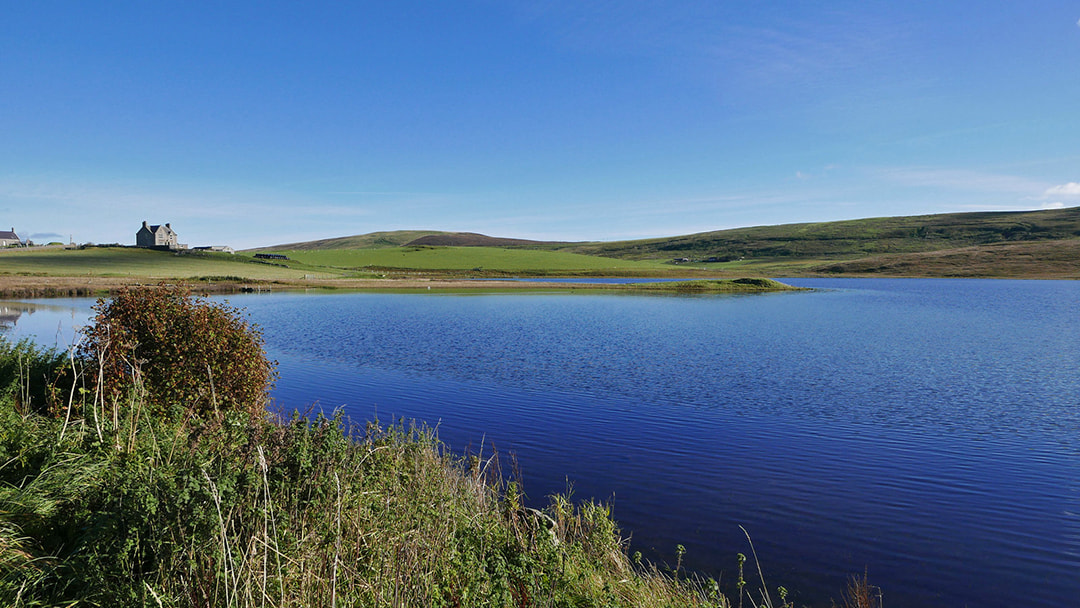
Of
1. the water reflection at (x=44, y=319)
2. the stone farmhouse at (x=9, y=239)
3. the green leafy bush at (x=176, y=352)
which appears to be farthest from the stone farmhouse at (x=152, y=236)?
the green leafy bush at (x=176, y=352)

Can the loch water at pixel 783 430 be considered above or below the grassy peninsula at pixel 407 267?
below

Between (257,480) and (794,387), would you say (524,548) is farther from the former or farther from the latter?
(794,387)

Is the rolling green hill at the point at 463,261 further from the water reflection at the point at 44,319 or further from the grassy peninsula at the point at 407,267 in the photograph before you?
the water reflection at the point at 44,319

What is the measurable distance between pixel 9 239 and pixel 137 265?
322 feet

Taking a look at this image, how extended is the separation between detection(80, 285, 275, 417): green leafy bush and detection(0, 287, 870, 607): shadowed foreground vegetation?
1.85 m

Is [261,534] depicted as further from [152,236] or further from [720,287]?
[152,236]

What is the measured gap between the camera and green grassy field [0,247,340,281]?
8593 cm

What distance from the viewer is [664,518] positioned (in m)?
11.7

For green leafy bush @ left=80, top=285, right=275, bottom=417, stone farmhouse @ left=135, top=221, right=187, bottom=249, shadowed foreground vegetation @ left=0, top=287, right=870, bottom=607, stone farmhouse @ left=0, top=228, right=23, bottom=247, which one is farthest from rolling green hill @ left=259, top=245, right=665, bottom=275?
shadowed foreground vegetation @ left=0, top=287, right=870, bottom=607

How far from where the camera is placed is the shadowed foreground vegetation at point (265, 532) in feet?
18.5

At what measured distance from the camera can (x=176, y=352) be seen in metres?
12.5

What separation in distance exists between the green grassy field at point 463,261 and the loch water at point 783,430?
9780 centimetres

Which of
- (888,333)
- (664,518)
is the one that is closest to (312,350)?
(664,518)

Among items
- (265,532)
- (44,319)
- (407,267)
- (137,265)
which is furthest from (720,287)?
(265,532)
